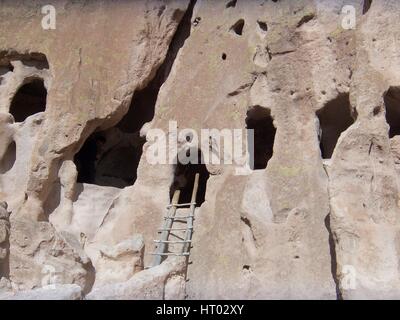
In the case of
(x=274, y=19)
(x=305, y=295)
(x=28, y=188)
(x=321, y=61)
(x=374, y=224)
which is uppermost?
(x=274, y=19)

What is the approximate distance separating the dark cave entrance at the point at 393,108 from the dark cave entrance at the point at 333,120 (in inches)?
15.1

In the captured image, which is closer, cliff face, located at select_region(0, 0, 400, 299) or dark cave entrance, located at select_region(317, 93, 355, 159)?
cliff face, located at select_region(0, 0, 400, 299)

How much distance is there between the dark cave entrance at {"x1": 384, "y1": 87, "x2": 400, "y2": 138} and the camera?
559 centimetres

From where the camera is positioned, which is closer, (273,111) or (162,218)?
(273,111)

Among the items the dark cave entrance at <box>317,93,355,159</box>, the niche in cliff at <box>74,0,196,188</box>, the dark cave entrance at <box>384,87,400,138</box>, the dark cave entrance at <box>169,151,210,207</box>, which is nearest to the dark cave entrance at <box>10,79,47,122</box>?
the niche in cliff at <box>74,0,196,188</box>

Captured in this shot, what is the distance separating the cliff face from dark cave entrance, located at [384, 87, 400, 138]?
0.08 ft

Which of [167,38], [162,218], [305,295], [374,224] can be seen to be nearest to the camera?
[374,224]

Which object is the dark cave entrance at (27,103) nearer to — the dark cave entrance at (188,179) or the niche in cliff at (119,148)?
the niche in cliff at (119,148)

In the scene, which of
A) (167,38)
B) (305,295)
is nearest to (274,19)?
(167,38)

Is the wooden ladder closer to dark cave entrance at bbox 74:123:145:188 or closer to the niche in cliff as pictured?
the niche in cliff

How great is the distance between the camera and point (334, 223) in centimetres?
476

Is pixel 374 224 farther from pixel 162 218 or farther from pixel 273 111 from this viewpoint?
pixel 162 218

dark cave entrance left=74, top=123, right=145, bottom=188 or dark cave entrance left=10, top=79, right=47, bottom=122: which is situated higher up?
dark cave entrance left=10, top=79, right=47, bottom=122
